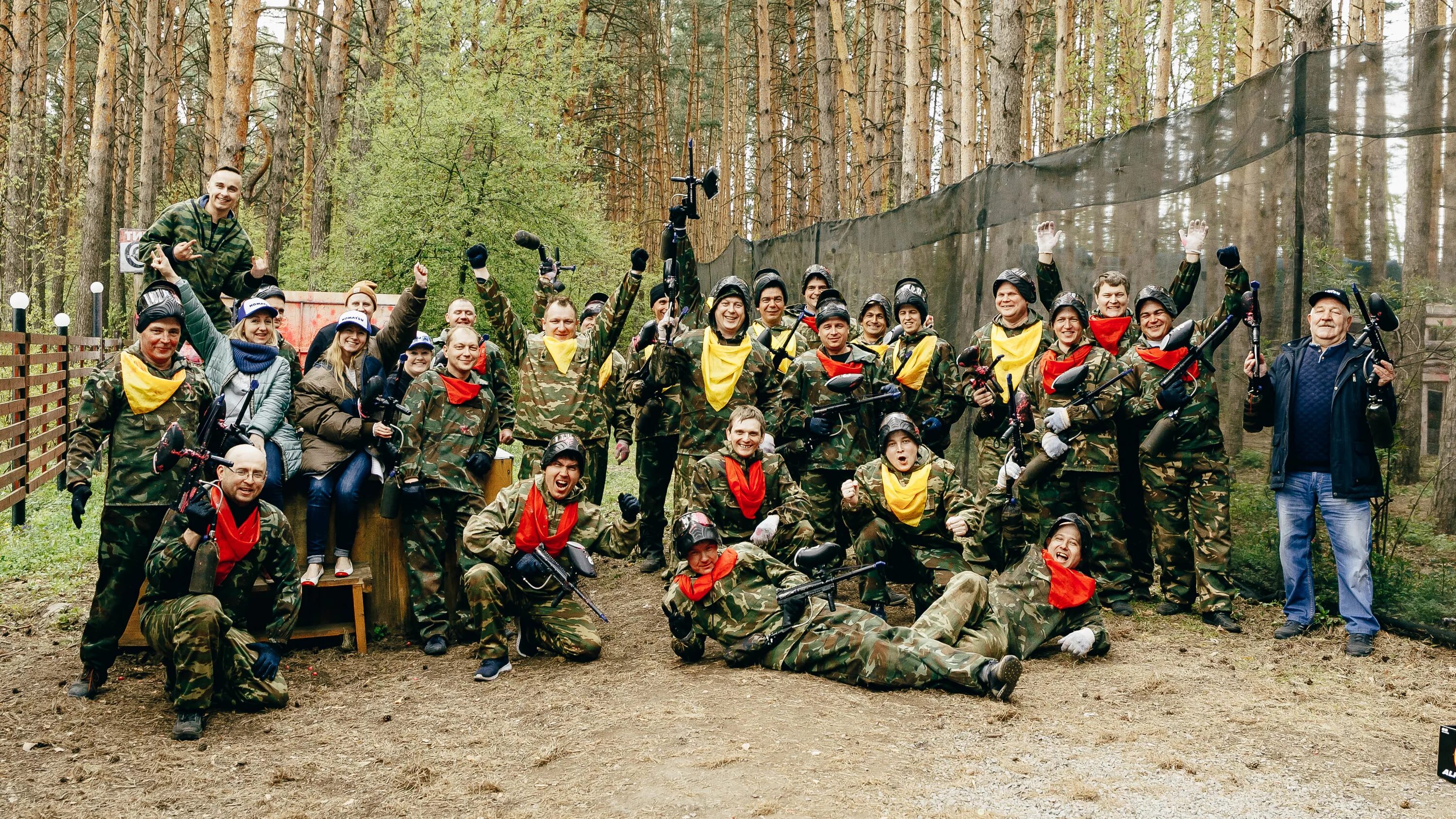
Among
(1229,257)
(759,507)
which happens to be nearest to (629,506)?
(759,507)

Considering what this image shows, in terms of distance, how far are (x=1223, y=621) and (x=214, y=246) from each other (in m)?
6.69

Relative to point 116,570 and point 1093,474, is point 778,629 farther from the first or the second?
point 116,570

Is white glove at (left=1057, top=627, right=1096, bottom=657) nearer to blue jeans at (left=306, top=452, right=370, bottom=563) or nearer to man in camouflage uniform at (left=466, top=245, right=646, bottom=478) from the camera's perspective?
man in camouflage uniform at (left=466, top=245, right=646, bottom=478)

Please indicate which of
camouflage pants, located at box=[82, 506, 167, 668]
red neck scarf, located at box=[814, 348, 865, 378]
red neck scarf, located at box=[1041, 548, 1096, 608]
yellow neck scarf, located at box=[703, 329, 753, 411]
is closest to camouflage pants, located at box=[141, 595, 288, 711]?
camouflage pants, located at box=[82, 506, 167, 668]

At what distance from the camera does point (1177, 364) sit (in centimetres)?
621

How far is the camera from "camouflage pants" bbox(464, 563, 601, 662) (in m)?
5.75

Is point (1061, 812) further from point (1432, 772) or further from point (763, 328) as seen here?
point (763, 328)

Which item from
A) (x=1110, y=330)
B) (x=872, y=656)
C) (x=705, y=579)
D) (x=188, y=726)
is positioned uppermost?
(x=1110, y=330)

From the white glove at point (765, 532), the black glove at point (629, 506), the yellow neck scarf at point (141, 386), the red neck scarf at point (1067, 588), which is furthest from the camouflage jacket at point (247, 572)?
the red neck scarf at point (1067, 588)

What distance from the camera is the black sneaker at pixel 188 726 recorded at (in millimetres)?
4707

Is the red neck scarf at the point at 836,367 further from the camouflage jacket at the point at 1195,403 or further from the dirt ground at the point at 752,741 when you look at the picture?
the dirt ground at the point at 752,741

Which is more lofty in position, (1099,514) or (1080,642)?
(1099,514)

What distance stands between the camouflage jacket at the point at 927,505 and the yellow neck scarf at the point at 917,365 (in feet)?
3.67

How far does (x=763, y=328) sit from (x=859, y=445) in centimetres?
151
